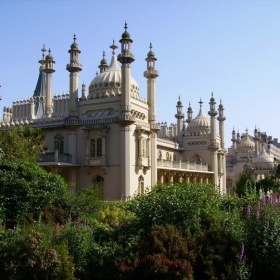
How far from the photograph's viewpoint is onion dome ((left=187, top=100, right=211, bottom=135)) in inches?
1987

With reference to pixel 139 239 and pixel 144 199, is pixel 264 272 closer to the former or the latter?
pixel 139 239

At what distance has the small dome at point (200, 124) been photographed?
166ft

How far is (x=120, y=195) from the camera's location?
2958cm

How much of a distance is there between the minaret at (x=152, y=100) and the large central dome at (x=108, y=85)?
1974 millimetres

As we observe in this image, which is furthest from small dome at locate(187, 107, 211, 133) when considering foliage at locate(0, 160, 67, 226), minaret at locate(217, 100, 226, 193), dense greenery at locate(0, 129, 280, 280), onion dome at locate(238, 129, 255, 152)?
dense greenery at locate(0, 129, 280, 280)

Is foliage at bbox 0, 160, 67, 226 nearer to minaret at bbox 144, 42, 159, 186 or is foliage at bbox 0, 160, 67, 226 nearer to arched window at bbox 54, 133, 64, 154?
arched window at bbox 54, 133, 64, 154

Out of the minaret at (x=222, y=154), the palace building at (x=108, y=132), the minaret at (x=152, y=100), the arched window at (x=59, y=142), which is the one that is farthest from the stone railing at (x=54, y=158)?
the minaret at (x=222, y=154)

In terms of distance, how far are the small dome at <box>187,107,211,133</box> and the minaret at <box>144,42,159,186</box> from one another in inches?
640

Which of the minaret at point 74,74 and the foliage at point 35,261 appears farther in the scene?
the minaret at point 74,74

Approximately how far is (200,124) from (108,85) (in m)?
21.0

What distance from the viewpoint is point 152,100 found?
3456cm

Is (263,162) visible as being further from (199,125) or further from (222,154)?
(199,125)

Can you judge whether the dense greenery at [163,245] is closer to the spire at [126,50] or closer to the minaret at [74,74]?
the spire at [126,50]

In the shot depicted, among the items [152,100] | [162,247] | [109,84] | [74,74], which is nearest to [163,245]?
[162,247]
